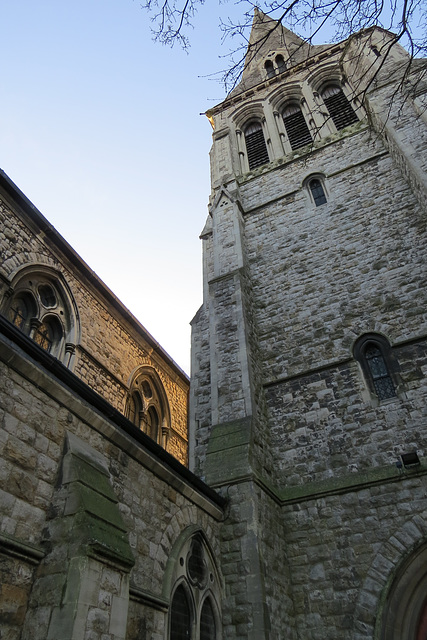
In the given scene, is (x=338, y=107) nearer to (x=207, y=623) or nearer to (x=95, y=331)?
(x=95, y=331)

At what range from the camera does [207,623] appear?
19.9ft

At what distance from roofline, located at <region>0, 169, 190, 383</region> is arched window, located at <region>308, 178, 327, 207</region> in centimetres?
614

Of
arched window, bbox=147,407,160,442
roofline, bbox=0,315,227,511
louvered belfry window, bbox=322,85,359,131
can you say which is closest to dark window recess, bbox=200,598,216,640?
roofline, bbox=0,315,227,511

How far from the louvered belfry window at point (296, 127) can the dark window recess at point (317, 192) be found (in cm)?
295

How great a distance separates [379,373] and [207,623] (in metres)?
5.23

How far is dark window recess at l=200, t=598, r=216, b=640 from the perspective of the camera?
5925 millimetres

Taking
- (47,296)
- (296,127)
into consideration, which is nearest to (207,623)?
(47,296)

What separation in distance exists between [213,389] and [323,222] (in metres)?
5.59

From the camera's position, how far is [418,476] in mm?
7340

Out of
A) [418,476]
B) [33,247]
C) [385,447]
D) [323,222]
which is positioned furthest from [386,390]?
[33,247]

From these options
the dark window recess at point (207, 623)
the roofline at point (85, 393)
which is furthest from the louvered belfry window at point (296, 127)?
the dark window recess at point (207, 623)

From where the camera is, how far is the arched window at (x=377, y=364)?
859 centimetres

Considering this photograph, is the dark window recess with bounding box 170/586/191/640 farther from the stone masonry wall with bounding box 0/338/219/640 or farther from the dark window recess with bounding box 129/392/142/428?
the dark window recess with bounding box 129/392/142/428

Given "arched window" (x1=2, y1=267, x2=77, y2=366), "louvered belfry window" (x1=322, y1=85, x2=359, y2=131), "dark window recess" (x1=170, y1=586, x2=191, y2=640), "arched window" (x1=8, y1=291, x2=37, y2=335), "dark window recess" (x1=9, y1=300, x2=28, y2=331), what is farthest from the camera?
"louvered belfry window" (x1=322, y1=85, x2=359, y2=131)
